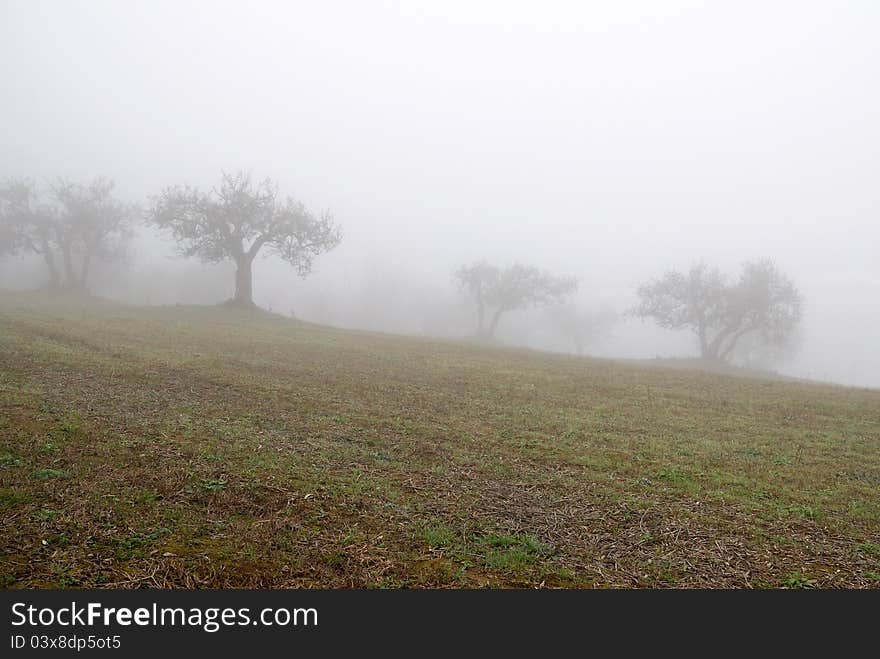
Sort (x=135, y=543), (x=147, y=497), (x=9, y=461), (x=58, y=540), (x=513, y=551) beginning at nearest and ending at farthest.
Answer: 1. (x=58, y=540)
2. (x=135, y=543)
3. (x=513, y=551)
4. (x=147, y=497)
5. (x=9, y=461)

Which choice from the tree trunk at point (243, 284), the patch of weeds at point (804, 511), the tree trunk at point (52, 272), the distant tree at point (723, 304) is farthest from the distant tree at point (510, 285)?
the patch of weeds at point (804, 511)

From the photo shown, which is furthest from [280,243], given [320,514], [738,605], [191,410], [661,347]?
[661,347]

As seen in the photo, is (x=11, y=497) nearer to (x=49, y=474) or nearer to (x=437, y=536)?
(x=49, y=474)

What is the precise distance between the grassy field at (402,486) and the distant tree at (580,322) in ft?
277

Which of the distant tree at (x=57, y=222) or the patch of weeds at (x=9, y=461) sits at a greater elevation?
the distant tree at (x=57, y=222)

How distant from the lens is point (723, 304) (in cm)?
5997

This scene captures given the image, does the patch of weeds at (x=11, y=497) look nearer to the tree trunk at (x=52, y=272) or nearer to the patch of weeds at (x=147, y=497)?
the patch of weeds at (x=147, y=497)

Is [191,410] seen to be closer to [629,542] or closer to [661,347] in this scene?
[629,542]

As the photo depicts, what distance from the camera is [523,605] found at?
17.1 feet

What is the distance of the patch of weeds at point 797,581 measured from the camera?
228 inches

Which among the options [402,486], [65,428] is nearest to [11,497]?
[65,428]

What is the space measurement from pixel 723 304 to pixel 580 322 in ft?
140

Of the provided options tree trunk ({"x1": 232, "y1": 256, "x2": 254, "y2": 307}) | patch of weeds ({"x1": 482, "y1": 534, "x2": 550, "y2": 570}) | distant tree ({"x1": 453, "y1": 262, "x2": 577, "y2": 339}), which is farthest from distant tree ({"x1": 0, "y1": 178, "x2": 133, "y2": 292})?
patch of weeds ({"x1": 482, "y1": 534, "x2": 550, "y2": 570})

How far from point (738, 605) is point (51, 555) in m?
7.83
